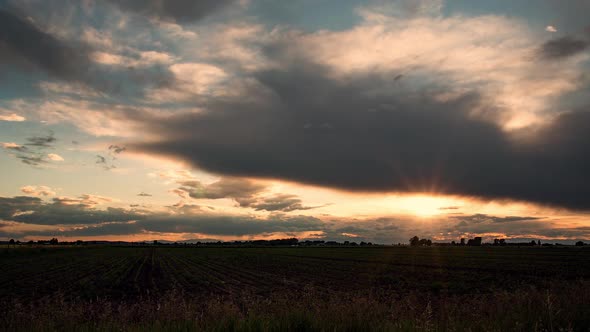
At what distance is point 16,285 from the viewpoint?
35.3m

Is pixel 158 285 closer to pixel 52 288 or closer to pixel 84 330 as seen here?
pixel 52 288

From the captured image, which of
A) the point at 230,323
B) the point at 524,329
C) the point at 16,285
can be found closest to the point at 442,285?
the point at 524,329

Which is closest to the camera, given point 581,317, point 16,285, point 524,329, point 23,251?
point 524,329

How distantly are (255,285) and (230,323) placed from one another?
93.5 feet

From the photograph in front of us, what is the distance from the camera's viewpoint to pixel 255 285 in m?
34.0

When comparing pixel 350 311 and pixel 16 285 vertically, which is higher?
pixel 350 311

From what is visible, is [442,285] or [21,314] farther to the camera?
[442,285]

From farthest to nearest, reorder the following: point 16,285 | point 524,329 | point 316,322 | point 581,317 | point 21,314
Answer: point 16,285, point 21,314, point 581,317, point 524,329, point 316,322

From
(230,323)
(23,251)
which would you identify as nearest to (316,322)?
(230,323)

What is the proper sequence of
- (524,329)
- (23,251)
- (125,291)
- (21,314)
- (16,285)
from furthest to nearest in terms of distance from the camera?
1. (23,251)
2. (16,285)
3. (125,291)
4. (21,314)
5. (524,329)

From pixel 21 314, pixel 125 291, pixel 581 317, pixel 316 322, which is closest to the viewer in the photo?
pixel 316 322

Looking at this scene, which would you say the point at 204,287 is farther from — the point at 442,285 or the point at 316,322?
the point at 316,322

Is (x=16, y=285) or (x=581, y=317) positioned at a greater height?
(x=581, y=317)

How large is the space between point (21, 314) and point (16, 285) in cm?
3319
